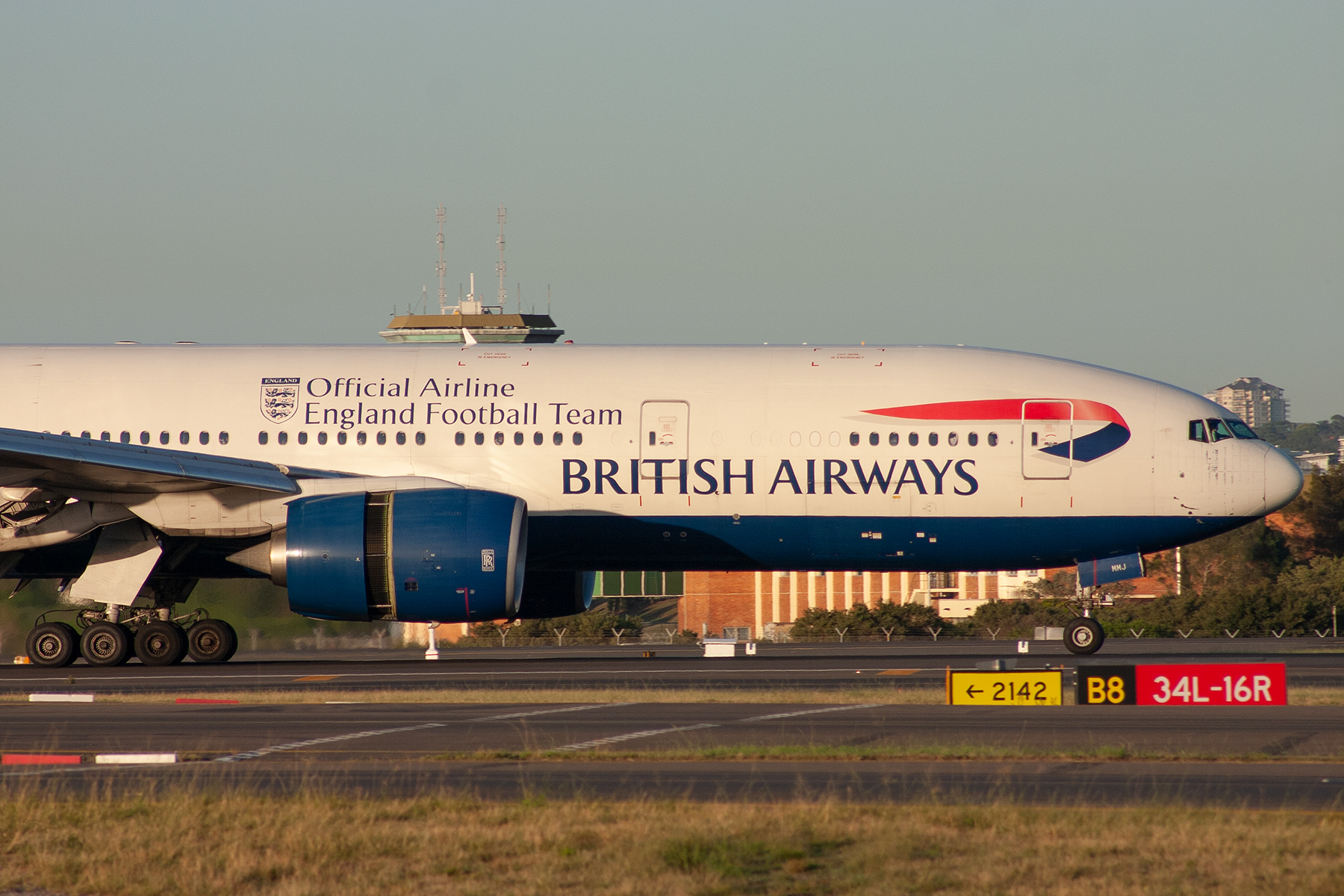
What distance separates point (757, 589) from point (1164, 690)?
5968 cm

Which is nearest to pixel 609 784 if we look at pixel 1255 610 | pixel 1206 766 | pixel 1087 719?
pixel 1206 766

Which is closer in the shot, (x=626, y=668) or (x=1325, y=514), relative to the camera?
(x=626, y=668)

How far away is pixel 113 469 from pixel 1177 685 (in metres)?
17.4

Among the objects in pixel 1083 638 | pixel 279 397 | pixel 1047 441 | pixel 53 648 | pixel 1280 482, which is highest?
pixel 279 397

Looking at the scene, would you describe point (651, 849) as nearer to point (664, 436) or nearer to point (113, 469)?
point (664, 436)

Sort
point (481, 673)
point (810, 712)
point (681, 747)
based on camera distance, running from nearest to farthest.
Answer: point (681, 747), point (810, 712), point (481, 673)

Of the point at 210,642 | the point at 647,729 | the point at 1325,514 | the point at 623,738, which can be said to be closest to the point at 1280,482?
the point at 647,729

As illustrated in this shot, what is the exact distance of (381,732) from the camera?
54.7ft

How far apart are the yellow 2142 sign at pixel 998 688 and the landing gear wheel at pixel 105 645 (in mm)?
15572

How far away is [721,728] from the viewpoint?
16500 millimetres

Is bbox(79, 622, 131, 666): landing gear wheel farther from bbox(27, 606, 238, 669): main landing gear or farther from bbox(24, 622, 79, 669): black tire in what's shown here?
bbox(24, 622, 79, 669): black tire

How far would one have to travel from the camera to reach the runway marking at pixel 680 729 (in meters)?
15.1

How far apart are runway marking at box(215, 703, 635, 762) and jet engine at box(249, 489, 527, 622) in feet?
20.0

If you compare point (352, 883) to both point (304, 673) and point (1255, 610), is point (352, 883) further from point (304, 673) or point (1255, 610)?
point (1255, 610)
